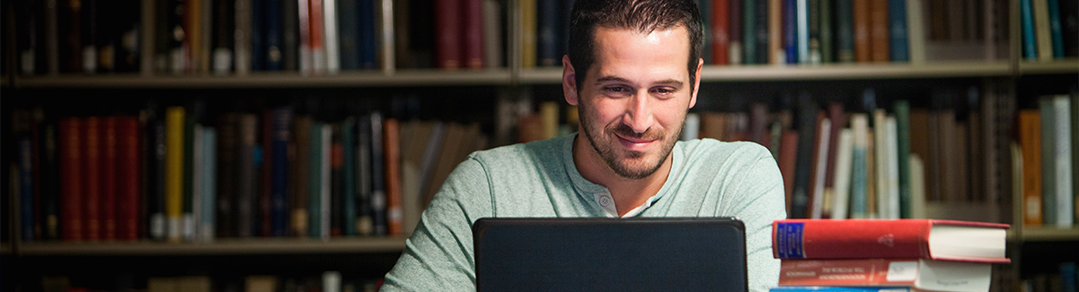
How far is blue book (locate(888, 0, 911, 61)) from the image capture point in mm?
1618

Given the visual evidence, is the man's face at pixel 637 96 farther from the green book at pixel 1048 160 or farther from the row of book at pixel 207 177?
the green book at pixel 1048 160

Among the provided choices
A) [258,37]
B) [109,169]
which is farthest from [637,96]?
[109,169]

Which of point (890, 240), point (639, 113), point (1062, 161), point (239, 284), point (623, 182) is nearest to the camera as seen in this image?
point (890, 240)

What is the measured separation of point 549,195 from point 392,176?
2.22 ft

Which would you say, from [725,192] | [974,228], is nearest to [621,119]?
[725,192]

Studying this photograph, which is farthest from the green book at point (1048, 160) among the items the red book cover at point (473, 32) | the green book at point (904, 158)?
the red book cover at point (473, 32)

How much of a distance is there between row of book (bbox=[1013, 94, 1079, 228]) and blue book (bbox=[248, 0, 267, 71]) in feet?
5.57

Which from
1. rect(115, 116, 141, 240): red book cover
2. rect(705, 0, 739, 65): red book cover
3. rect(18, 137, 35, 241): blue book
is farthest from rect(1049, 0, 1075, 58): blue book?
rect(18, 137, 35, 241): blue book

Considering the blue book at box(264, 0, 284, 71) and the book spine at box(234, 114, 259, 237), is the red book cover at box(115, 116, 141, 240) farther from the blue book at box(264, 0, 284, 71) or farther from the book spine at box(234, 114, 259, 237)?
the blue book at box(264, 0, 284, 71)

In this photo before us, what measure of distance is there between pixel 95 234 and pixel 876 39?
1809mm

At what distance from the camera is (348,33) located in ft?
5.48

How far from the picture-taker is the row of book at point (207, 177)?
1.64 meters

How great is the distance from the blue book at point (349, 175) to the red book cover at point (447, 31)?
257mm

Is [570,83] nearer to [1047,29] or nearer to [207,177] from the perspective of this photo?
[207,177]
